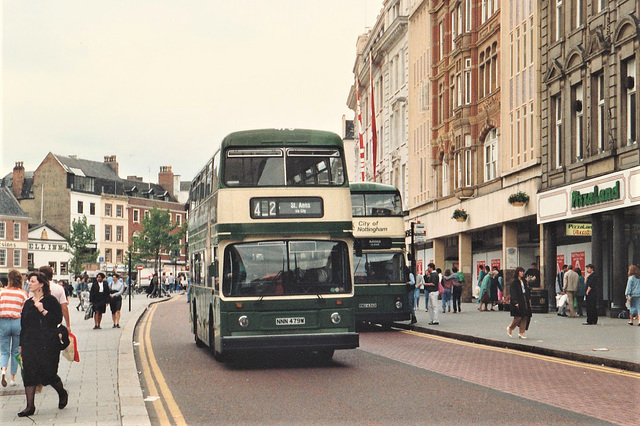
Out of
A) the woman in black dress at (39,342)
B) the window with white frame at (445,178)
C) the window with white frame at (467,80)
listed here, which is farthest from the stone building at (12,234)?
the woman in black dress at (39,342)

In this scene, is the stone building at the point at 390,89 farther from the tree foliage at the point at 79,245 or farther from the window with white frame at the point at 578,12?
the tree foliage at the point at 79,245

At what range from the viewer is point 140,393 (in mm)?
12844

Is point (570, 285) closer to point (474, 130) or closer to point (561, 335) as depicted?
point (561, 335)

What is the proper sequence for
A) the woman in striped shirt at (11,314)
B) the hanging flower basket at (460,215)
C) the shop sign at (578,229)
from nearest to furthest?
the woman in striped shirt at (11,314), the shop sign at (578,229), the hanging flower basket at (460,215)

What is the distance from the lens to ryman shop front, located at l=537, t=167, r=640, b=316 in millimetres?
29594

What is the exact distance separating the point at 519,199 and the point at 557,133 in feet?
11.1

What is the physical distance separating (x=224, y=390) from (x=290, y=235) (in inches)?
145

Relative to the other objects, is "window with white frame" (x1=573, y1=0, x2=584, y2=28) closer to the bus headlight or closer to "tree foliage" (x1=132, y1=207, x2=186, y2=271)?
the bus headlight

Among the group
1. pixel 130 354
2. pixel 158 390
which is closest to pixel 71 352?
pixel 158 390

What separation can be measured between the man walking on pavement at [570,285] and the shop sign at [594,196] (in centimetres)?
215

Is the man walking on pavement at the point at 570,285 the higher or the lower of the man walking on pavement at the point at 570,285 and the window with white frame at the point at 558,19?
the lower

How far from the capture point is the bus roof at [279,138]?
1755cm

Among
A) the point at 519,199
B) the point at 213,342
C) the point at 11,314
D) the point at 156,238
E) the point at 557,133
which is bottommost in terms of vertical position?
the point at 213,342

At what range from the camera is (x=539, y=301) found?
34.5 metres
